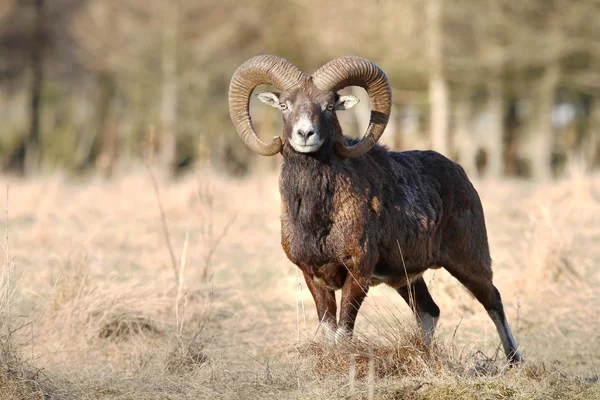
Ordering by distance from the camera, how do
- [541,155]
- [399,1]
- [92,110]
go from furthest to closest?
1. [92,110]
2. [541,155]
3. [399,1]

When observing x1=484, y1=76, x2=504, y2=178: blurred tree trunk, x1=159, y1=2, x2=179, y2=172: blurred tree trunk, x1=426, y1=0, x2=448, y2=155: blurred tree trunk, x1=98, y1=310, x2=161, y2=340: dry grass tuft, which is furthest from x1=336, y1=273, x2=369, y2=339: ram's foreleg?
x1=159, y1=2, x2=179, y2=172: blurred tree trunk

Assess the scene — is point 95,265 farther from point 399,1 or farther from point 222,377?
point 399,1

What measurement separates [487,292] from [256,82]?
2.97 meters

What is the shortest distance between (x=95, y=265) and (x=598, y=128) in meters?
26.7

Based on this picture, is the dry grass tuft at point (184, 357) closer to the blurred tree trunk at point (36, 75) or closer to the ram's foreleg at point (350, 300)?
the ram's foreleg at point (350, 300)

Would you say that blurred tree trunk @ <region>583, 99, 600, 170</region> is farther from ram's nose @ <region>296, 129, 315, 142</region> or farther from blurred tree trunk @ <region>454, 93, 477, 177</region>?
ram's nose @ <region>296, 129, 315, 142</region>

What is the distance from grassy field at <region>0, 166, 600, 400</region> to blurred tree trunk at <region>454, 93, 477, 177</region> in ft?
36.5

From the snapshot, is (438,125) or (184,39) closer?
(438,125)

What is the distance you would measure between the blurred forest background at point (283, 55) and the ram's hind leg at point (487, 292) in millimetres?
15091

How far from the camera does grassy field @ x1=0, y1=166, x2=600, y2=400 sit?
23.1ft

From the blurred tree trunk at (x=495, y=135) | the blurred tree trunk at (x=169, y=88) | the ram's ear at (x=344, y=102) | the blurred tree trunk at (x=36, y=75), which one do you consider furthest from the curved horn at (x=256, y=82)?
the blurred tree trunk at (x=36, y=75)

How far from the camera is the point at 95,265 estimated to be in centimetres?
1288

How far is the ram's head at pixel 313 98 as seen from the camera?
25.6 ft

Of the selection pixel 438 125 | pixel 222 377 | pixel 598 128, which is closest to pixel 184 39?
pixel 438 125
